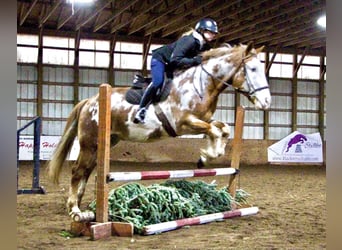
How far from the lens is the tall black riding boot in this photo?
4250 millimetres

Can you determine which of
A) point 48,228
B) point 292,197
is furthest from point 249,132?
point 48,228

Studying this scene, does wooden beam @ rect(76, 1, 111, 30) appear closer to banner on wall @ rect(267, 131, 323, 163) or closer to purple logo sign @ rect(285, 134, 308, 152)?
banner on wall @ rect(267, 131, 323, 163)

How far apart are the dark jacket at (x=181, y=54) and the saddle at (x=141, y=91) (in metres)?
0.19

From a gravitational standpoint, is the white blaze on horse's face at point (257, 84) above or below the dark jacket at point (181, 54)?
below

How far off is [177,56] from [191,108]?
0.47 meters

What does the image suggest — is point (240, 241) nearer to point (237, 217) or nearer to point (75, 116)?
point (237, 217)

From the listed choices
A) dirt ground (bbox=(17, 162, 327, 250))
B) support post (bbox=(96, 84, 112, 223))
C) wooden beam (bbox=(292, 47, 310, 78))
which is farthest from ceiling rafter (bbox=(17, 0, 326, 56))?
support post (bbox=(96, 84, 112, 223))

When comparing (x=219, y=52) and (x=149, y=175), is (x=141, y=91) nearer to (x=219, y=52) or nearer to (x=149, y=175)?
(x=219, y=52)

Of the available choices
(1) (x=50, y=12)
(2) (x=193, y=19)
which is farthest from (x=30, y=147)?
(2) (x=193, y=19)

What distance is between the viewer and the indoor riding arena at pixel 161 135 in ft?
12.2

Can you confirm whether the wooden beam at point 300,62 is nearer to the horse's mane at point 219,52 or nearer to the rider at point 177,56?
the horse's mane at point 219,52

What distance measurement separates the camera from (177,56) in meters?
4.22

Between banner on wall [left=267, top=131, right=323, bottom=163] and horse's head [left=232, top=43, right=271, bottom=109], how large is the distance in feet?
32.7

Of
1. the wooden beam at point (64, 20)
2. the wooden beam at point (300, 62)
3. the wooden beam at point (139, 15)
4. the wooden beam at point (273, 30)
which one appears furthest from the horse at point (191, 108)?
the wooden beam at point (300, 62)
